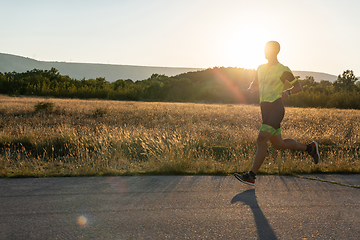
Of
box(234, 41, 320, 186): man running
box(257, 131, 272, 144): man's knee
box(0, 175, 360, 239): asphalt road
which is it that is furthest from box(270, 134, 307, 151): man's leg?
box(0, 175, 360, 239): asphalt road

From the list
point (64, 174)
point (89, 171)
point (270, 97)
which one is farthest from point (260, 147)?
point (64, 174)

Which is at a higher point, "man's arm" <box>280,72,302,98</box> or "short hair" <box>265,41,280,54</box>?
"short hair" <box>265,41,280,54</box>

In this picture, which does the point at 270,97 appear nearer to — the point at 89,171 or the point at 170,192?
→ the point at 170,192

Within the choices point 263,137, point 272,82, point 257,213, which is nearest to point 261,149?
point 263,137

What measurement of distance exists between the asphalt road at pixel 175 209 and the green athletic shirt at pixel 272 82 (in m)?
1.47

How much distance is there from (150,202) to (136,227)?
781mm

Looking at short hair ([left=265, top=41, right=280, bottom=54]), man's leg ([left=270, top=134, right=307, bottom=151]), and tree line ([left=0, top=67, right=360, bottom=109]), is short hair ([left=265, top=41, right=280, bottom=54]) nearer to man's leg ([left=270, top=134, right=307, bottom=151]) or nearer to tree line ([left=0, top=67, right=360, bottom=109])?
man's leg ([left=270, top=134, right=307, bottom=151])

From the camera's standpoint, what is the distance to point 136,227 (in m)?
3.16

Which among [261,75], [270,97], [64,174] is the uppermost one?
[261,75]

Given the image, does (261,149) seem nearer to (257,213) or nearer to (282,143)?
(282,143)

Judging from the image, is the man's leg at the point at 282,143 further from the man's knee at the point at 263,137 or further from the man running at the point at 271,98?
the man's knee at the point at 263,137

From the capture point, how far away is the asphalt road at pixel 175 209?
10.1 feet

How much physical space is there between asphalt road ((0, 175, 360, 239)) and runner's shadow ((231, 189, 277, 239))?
0.03 ft

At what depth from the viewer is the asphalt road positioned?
307 cm
